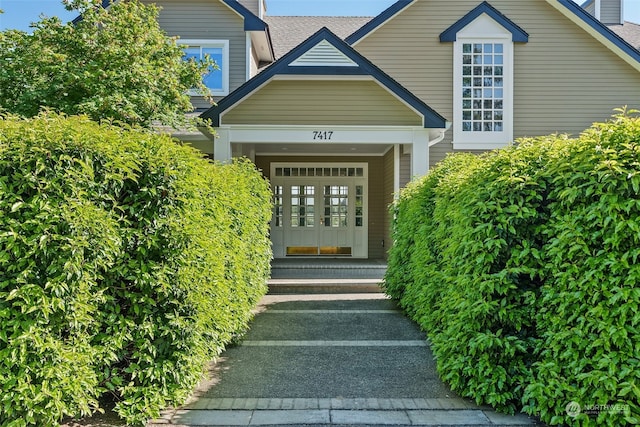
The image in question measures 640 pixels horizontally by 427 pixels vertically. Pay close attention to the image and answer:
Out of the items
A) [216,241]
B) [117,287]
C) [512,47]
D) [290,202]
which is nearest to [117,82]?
[216,241]

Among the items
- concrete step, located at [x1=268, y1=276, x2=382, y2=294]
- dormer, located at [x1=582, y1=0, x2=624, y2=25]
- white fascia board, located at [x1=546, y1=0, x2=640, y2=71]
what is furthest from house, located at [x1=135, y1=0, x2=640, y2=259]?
dormer, located at [x1=582, y1=0, x2=624, y2=25]

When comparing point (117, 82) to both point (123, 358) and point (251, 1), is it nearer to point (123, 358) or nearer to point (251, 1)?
point (123, 358)

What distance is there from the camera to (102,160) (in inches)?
131

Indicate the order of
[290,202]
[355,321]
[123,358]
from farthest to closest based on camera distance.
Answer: [290,202] → [355,321] → [123,358]

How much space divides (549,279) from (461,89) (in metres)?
9.30

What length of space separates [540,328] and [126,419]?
3.30 metres

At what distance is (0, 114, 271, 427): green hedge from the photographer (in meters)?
3.01

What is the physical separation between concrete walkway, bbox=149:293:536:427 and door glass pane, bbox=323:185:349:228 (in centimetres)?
704

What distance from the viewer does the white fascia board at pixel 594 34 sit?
37.9 feet

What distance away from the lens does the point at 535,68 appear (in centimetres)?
1174

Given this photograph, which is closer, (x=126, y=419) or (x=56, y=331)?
(x=56, y=331)

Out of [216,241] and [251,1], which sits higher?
[251,1]

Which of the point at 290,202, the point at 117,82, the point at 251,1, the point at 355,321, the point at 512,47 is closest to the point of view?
the point at 355,321

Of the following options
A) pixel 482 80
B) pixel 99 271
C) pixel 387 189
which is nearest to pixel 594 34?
pixel 482 80
